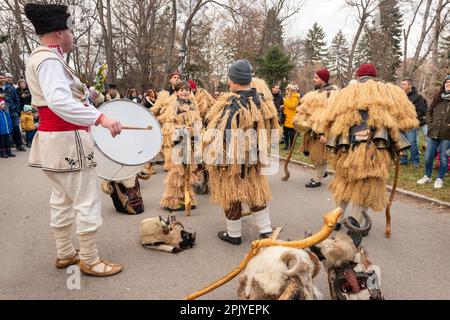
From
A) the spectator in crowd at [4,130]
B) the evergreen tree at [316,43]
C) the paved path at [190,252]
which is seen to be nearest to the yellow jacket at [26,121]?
the spectator in crowd at [4,130]

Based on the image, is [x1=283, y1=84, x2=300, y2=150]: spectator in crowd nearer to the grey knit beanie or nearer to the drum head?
the grey knit beanie

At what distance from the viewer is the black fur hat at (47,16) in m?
2.72

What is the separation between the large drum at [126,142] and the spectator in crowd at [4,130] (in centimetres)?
698

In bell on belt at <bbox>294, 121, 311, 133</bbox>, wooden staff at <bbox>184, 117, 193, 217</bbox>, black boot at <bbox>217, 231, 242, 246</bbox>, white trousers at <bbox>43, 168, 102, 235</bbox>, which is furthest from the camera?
bell on belt at <bbox>294, 121, 311, 133</bbox>

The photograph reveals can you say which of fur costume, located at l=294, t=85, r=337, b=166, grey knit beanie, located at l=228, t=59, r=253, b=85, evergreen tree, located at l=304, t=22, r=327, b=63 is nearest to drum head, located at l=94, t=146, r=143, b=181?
grey knit beanie, located at l=228, t=59, r=253, b=85

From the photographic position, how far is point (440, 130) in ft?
19.6

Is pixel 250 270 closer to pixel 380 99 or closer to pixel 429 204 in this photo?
pixel 380 99

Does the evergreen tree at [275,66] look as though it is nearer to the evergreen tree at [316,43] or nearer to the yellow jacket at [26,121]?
the yellow jacket at [26,121]

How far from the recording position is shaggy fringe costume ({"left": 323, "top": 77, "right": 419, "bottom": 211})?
3580 millimetres

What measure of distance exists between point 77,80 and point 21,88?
397 inches

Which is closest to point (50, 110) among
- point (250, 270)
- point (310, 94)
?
point (250, 270)

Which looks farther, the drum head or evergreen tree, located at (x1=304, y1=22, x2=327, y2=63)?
evergreen tree, located at (x1=304, y1=22, x2=327, y2=63)

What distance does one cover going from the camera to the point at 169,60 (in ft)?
64.1

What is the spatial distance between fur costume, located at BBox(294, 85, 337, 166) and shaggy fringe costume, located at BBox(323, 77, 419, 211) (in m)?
1.61
